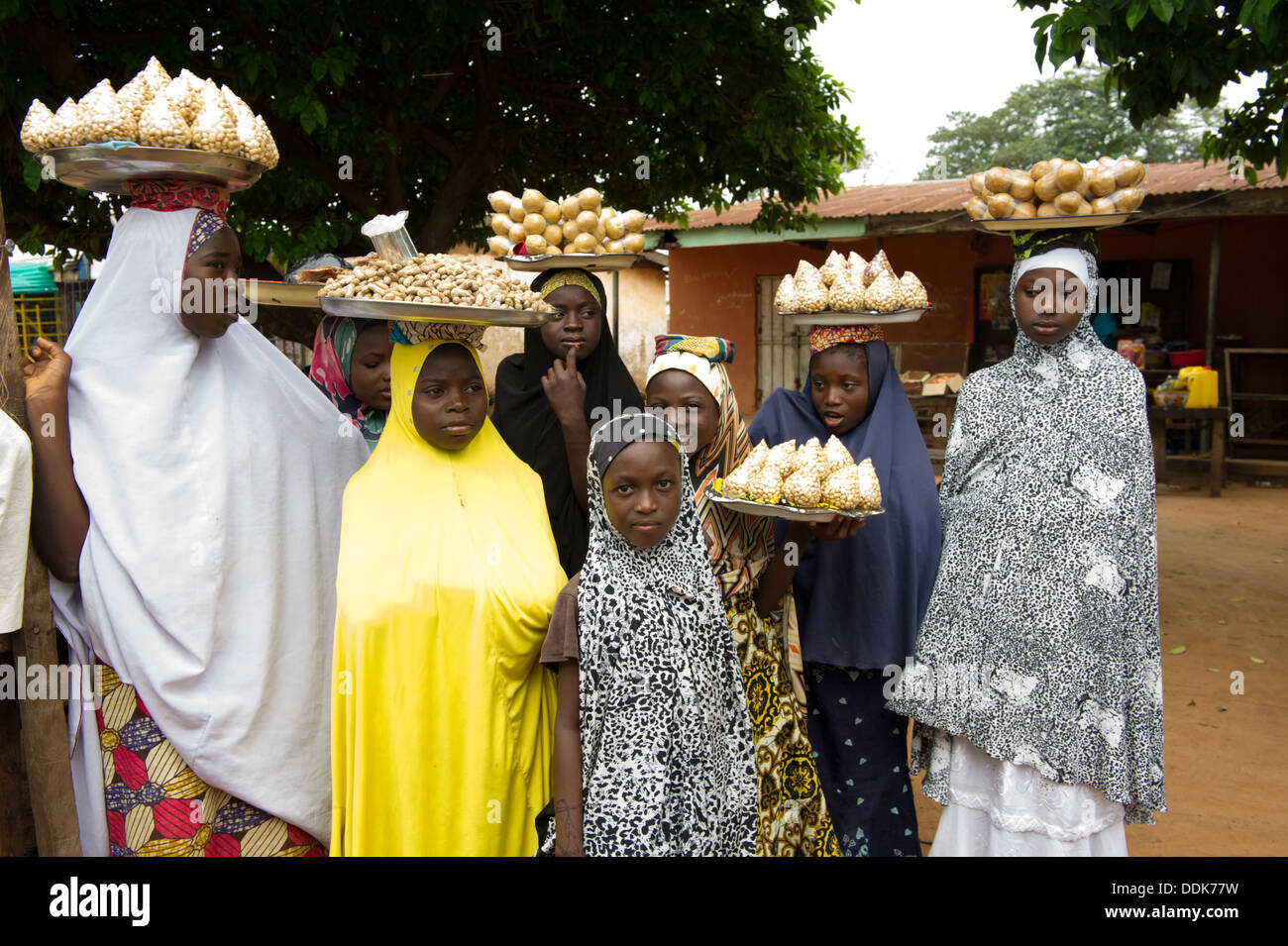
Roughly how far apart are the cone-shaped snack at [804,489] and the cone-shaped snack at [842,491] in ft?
0.07

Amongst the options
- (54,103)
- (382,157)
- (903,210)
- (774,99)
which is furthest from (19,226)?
(903,210)

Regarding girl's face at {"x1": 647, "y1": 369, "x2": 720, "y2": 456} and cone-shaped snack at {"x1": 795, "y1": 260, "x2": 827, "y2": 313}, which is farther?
cone-shaped snack at {"x1": 795, "y1": 260, "x2": 827, "y2": 313}

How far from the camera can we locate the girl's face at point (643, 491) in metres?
2.36

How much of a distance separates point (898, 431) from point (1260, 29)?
3.13 metres

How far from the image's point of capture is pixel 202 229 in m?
2.52

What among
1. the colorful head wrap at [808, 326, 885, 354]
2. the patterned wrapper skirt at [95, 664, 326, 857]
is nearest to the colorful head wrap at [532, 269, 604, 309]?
the colorful head wrap at [808, 326, 885, 354]

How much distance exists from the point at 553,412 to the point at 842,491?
1.13 metres

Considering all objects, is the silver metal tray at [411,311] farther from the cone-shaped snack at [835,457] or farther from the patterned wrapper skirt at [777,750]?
the patterned wrapper skirt at [777,750]

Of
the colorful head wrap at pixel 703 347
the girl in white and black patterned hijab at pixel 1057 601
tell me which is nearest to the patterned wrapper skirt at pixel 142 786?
the colorful head wrap at pixel 703 347

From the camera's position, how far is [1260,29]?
4.44 metres

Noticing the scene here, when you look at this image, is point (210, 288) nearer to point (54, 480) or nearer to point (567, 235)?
point (54, 480)

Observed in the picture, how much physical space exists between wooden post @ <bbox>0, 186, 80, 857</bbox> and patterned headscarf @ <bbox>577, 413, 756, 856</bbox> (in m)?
1.31

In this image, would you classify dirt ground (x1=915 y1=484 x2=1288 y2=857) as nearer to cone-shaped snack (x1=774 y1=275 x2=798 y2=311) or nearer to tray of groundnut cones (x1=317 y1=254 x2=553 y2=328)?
Answer: cone-shaped snack (x1=774 y1=275 x2=798 y2=311)

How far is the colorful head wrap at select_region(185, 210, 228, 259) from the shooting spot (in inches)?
98.3
